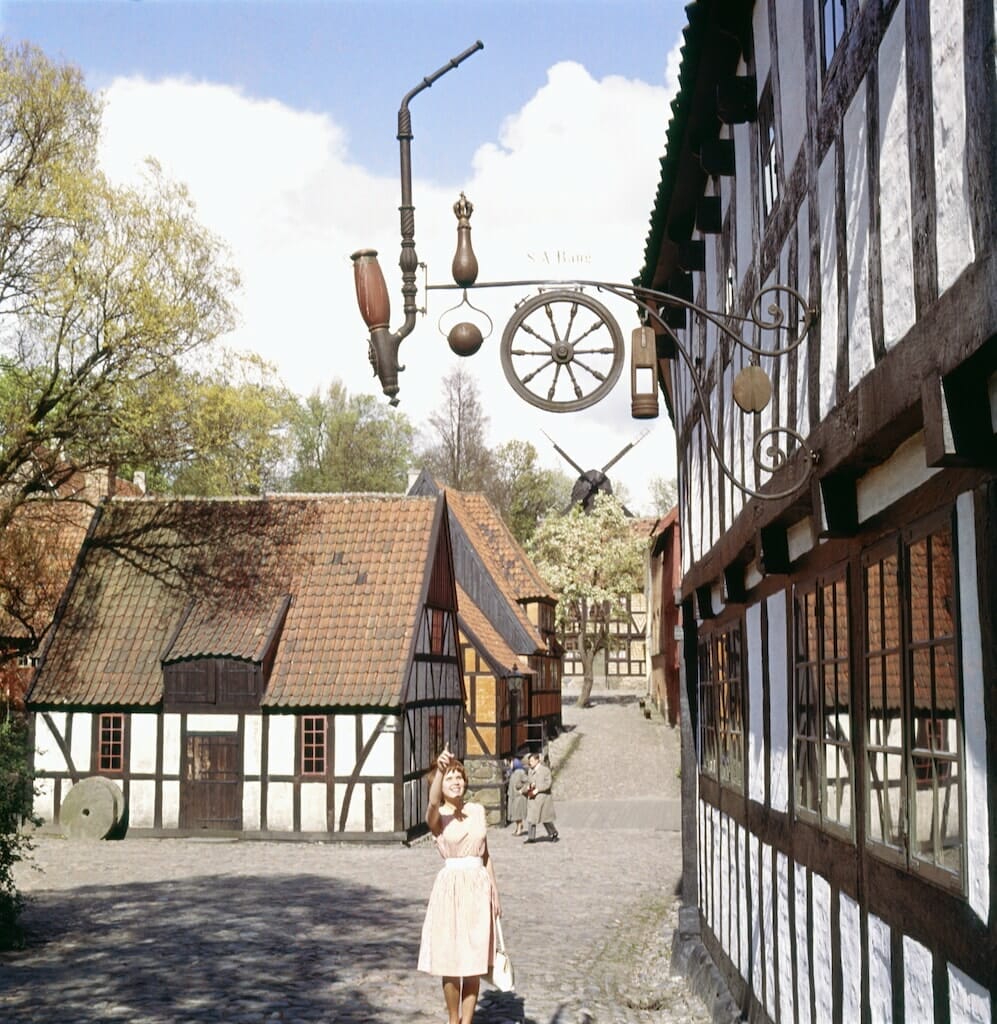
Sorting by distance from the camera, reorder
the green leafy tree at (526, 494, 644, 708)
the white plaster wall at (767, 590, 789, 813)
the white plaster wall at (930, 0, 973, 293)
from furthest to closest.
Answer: the green leafy tree at (526, 494, 644, 708)
the white plaster wall at (767, 590, 789, 813)
the white plaster wall at (930, 0, 973, 293)

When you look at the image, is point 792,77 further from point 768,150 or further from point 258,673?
point 258,673

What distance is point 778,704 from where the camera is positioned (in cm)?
843

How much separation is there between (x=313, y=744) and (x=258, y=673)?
1.61 m

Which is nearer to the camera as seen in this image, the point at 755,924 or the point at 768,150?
the point at 768,150

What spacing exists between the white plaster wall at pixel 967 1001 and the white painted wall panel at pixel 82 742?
23744mm

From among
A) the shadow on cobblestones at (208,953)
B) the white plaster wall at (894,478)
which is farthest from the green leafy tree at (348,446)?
the white plaster wall at (894,478)

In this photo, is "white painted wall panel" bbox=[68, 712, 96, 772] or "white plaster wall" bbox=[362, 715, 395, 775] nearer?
"white plaster wall" bbox=[362, 715, 395, 775]

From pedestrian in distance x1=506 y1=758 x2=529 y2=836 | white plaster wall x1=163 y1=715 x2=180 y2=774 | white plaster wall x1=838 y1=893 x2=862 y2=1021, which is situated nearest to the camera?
white plaster wall x1=838 y1=893 x2=862 y2=1021

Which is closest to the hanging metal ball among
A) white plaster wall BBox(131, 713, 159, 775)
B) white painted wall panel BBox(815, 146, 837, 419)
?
white painted wall panel BBox(815, 146, 837, 419)

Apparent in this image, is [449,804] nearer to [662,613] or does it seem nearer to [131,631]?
[131,631]

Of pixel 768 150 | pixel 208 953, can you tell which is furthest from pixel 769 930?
pixel 208 953

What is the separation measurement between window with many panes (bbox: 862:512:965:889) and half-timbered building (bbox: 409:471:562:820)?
75.8ft

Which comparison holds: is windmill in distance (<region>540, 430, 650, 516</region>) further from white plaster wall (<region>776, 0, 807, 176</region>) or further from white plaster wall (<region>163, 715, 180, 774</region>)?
white plaster wall (<region>776, 0, 807, 176</region>)

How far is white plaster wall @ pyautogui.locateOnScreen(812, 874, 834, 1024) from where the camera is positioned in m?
6.75
